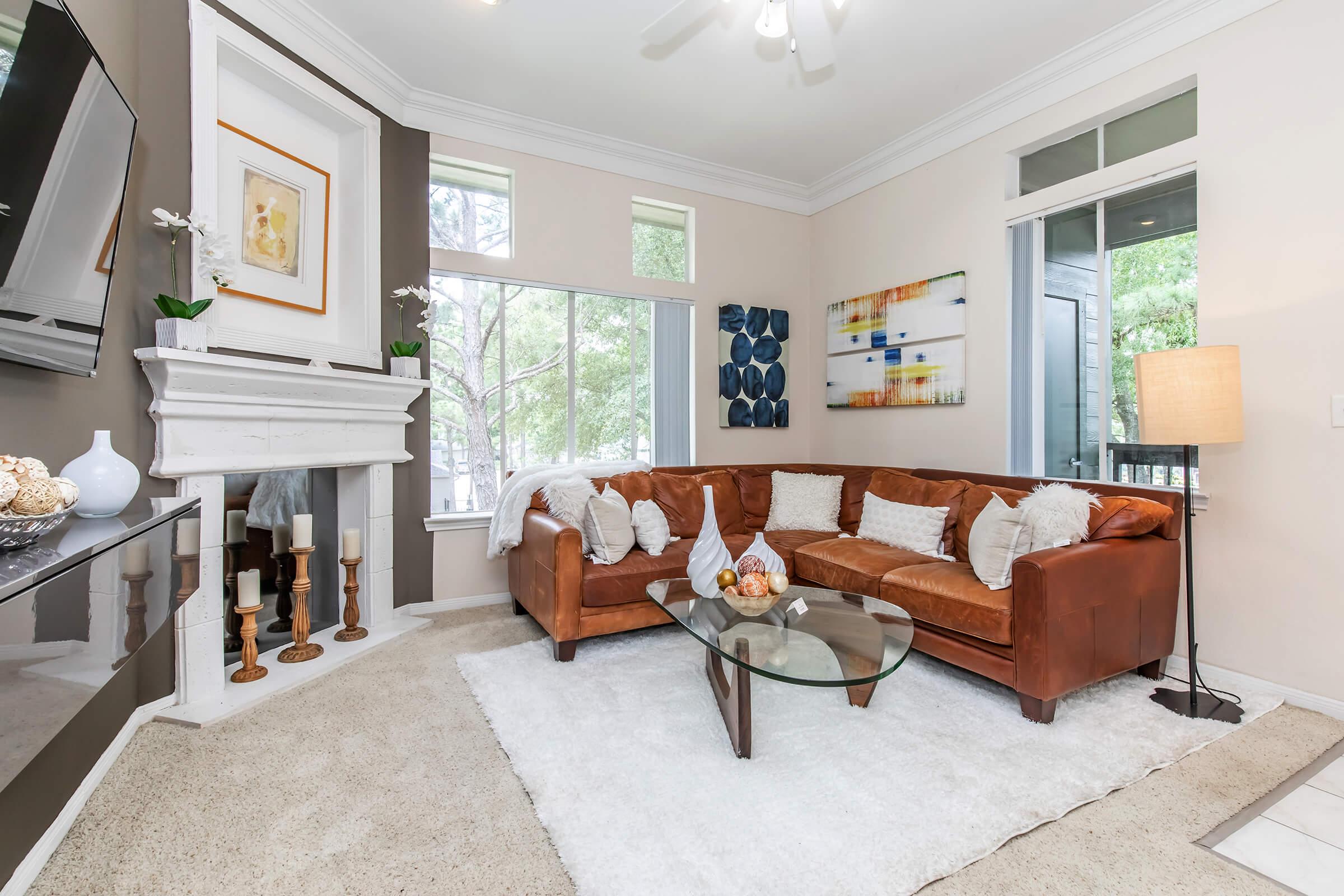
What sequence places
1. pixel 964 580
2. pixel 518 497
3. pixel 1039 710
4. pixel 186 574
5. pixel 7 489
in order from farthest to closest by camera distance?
pixel 518 497
pixel 964 580
pixel 1039 710
pixel 186 574
pixel 7 489

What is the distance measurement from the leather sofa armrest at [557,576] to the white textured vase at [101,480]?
5.16ft

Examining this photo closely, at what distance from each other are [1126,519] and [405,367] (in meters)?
3.56

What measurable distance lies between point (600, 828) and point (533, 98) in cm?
371

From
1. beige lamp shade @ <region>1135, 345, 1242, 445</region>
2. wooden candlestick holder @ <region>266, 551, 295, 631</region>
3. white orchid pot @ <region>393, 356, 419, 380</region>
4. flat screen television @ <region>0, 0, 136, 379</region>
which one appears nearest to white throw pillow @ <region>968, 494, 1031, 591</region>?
beige lamp shade @ <region>1135, 345, 1242, 445</region>

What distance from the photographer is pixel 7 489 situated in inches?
43.2

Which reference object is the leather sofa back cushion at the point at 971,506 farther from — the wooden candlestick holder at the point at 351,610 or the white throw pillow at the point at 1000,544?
the wooden candlestick holder at the point at 351,610

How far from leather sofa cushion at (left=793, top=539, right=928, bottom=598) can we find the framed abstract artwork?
9.54 feet

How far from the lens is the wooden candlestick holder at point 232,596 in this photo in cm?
292

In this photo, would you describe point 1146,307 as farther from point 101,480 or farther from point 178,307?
point 178,307

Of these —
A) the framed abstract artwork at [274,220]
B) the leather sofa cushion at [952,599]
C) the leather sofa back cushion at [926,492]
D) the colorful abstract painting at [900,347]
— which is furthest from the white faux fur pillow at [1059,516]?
the framed abstract artwork at [274,220]

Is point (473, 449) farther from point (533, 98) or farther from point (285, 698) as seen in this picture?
point (533, 98)

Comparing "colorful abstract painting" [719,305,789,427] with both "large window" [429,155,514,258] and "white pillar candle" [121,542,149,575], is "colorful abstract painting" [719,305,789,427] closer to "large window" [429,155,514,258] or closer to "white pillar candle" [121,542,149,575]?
"large window" [429,155,514,258]

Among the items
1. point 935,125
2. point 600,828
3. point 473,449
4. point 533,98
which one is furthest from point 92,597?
point 935,125

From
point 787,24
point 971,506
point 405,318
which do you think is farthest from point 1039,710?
point 405,318
